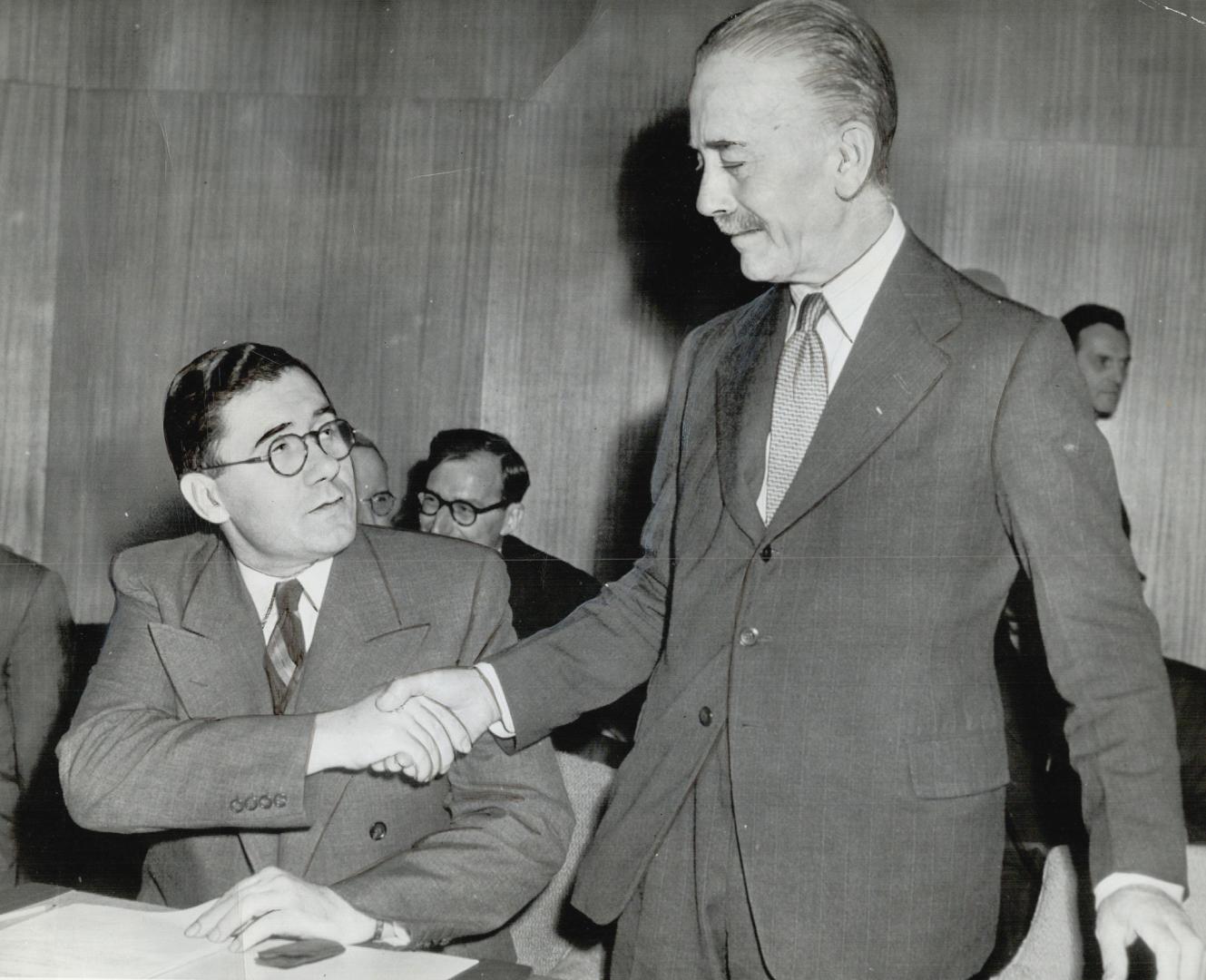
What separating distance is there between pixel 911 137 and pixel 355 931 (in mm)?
3933

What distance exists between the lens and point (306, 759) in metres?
1.71

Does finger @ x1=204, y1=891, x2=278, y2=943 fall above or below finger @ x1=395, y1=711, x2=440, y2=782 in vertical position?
below

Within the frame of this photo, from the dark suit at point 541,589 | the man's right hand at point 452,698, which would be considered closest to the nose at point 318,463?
the man's right hand at point 452,698

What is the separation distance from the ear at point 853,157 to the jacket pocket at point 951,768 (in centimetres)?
70

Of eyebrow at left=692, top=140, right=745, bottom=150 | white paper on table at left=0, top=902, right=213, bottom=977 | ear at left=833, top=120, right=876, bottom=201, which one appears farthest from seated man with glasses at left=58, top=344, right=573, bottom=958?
ear at left=833, top=120, right=876, bottom=201

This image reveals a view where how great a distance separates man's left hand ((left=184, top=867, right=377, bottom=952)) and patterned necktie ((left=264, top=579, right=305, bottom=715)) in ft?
1.58

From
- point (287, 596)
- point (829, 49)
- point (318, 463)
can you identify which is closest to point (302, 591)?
point (287, 596)

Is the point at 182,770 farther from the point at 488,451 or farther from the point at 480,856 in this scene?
the point at 488,451

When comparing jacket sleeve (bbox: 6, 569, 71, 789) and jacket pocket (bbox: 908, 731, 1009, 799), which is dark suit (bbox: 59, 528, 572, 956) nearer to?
jacket pocket (bbox: 908, 731, 1009, 799)

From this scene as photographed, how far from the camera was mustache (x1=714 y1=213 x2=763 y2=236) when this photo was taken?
1.56 meters

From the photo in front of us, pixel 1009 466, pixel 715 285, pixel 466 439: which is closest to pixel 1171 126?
pixel 715 285

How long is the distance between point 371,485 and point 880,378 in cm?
240

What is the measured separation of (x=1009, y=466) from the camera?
139 cm

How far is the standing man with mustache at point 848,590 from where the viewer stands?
137 cm
